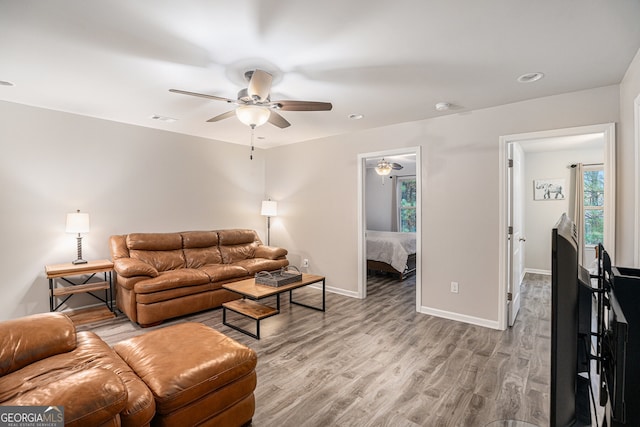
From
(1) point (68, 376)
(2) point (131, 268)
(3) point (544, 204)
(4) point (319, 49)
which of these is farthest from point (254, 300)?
(3) point (544, 204)

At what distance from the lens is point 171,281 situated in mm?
3676

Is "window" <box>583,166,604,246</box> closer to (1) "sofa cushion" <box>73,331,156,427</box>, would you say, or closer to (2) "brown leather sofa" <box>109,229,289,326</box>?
(2) "brown leather sofa" <box>109,229,289,326</box>

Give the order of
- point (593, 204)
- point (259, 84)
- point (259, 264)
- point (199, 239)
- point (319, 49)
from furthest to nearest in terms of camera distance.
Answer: point (593, 204) < point (199, 239) < point (259, 264) < point (259, 84) < point (319, 49)

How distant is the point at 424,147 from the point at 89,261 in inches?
183

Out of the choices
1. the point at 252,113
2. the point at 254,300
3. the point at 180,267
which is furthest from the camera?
the point at 180,267

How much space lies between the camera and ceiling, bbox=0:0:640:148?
70.6 inches

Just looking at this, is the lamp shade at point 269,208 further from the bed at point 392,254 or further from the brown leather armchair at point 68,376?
the brown leather armchair at point 68,376

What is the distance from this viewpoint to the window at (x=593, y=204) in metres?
5.66

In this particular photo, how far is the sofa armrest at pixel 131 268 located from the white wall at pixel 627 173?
463cm

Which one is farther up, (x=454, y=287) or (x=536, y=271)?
(x=454, y=287)

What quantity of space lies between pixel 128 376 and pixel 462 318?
3.48 metres

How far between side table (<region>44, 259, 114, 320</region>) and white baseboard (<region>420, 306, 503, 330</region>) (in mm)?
4065

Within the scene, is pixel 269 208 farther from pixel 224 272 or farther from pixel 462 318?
pixel 462 318

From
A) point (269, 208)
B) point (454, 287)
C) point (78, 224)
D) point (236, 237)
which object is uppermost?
point (269, 208)
